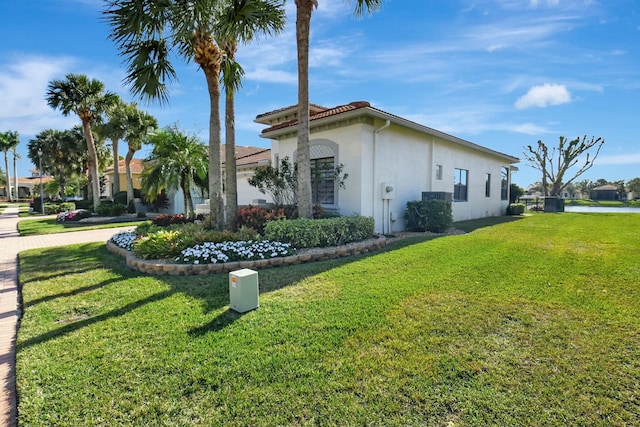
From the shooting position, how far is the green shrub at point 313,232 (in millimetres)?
7668

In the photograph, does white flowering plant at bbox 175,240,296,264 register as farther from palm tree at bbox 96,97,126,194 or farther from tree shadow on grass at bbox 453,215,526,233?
palm tree at bbox 96,97,126,194

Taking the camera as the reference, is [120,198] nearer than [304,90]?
No

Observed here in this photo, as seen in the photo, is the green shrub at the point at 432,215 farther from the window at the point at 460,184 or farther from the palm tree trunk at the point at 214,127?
the palm tree trunk at the point at 214,127

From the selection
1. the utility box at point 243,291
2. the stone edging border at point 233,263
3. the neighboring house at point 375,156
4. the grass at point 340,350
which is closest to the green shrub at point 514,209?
the neighboring house at point 375,156

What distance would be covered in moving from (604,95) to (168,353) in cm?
2551

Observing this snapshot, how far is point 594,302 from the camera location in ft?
14.0

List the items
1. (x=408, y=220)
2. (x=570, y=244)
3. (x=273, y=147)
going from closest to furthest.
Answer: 1. (x=570, y=244)
2. (x=408, y=220)
3. (x=273, y=147)

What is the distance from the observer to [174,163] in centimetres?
1191

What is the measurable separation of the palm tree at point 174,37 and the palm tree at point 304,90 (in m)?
0.78

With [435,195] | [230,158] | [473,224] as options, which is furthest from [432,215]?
[230,158]

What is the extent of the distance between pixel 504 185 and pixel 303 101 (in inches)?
733

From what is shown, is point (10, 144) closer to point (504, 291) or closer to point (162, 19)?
point (162, 19)

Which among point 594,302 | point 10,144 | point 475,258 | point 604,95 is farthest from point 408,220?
point 10,144

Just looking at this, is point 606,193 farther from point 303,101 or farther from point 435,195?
point 303,101
